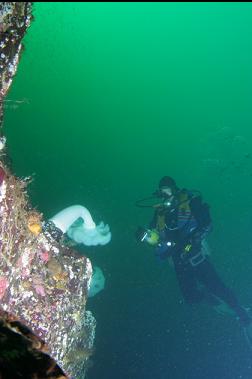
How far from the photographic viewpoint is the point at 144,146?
6206 centimetres

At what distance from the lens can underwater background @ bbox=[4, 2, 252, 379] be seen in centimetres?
1263

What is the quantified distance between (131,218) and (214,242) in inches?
231

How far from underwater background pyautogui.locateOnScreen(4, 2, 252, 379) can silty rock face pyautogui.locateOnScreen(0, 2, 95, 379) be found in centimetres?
66

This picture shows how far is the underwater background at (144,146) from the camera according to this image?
497 inches

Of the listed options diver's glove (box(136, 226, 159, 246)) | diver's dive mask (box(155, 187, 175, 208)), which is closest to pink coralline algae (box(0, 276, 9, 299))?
diver's glove (box(136, 226, 159, 246))

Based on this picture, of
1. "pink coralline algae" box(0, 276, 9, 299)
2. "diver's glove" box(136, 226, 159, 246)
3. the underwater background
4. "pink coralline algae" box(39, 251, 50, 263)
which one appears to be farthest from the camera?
the underwater background

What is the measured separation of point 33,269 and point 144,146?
58779 millimetres

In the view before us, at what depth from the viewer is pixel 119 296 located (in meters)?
14.5

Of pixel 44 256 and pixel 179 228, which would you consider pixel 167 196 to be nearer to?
pixel 179 228

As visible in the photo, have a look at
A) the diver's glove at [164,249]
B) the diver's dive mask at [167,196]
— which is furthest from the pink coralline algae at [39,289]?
the diver's dive mask at [167,196]

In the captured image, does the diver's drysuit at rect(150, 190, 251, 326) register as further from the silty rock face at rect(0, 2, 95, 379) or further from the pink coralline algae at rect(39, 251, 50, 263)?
the pink coralline algae at rect(39, 251, 50, 263)

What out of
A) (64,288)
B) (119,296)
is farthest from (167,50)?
(64,288)

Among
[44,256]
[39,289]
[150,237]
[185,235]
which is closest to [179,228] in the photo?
[185,235]

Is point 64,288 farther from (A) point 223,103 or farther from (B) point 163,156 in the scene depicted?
(A) point 223,103
